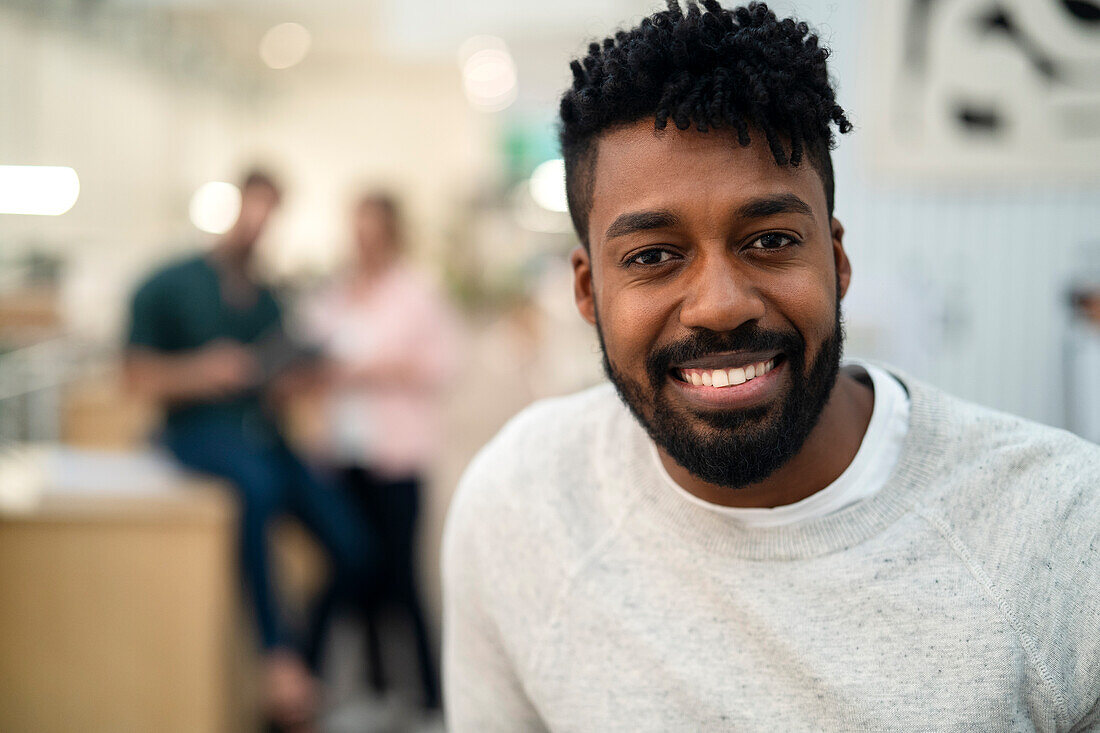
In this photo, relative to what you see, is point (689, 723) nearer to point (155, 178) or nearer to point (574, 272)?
point (574, 272)

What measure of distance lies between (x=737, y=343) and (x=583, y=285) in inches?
12.4

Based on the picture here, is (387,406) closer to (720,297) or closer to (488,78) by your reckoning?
(720,297)

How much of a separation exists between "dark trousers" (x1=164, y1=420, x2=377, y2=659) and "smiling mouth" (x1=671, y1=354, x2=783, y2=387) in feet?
6.41

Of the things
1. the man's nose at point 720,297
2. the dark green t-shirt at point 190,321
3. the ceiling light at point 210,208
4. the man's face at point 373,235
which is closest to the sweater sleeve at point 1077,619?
the man's nose at point 720,297

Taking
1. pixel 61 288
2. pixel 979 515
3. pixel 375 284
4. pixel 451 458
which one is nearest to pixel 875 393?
pixel 979 515

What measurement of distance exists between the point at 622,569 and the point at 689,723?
8.2 inches

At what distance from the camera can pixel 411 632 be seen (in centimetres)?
319

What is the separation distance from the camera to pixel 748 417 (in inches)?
42.0

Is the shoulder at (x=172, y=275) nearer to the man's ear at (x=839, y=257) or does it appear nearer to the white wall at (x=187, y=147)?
the white wall at (x=187, y=147)

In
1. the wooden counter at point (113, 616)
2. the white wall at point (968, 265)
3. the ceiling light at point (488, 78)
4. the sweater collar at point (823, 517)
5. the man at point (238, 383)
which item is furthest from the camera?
the ceiling light at point (488, 78)

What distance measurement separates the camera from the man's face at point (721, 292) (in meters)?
1.03

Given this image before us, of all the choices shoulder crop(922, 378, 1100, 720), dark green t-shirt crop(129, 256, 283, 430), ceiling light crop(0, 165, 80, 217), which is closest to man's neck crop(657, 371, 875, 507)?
shoulder crop(922, 378, 1100, 720)

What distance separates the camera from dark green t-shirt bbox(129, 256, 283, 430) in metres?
2.69

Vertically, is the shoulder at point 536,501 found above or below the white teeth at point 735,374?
below
